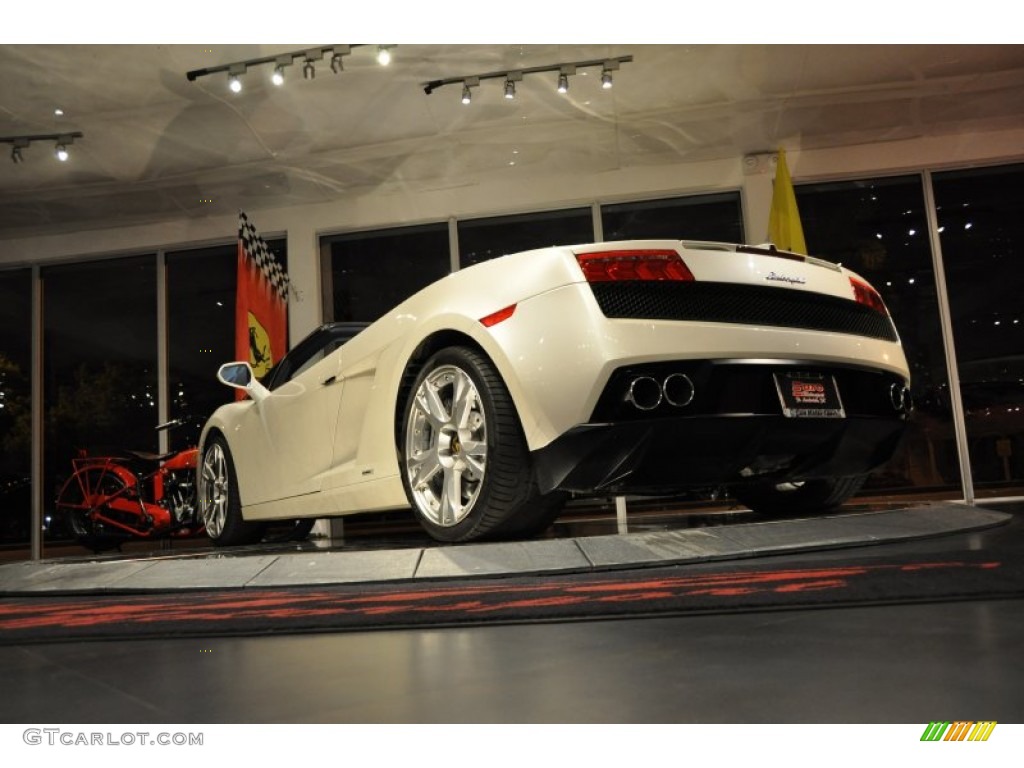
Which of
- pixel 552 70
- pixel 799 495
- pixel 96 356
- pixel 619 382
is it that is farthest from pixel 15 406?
pixel 619 382

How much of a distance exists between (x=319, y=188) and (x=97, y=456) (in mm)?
3194

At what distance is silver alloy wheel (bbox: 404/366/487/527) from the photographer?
8.56 feet

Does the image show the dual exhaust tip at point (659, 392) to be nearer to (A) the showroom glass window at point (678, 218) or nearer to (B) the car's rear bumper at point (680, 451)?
(B) the car's rear bumper at point (680, 451)

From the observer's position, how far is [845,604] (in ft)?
4.77

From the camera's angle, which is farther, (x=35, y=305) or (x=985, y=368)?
(x=35, y=305)

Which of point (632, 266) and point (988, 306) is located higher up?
point (988, 306)

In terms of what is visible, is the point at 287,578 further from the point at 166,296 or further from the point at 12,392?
the point at 12,392

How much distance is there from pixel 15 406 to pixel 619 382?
8810mm

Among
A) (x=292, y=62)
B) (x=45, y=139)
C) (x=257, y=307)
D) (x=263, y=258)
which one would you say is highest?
(x=292, y=62)

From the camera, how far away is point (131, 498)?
20.9 feet

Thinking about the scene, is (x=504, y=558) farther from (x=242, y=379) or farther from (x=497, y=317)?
(x=242, y=379)

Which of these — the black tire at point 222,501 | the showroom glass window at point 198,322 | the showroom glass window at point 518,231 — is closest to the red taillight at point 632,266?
the black tire at point 222,501
